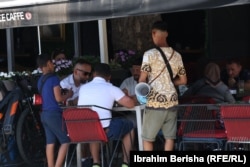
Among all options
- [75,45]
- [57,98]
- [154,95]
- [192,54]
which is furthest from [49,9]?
[192,54]

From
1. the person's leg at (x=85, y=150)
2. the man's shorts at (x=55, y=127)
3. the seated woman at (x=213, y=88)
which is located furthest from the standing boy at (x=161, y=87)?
the person's leg at (x=85, y=150)

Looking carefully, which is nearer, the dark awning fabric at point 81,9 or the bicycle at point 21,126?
the dark awning fabric at point 81,9

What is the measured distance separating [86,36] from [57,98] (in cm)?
435

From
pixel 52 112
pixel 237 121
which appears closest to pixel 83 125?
pixel 52 112

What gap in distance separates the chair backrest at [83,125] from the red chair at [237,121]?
1.32 metres

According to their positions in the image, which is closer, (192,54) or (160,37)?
(160,37)

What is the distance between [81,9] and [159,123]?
147 centimetres

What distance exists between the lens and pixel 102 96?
6324mm

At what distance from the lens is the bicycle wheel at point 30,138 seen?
24.5ft

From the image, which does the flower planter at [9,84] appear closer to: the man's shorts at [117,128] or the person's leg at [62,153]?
the person's leg at [62,153]

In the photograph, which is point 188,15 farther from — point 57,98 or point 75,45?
point 57,98

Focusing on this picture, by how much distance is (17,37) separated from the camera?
10977mm

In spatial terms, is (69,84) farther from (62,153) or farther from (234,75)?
(234,75)

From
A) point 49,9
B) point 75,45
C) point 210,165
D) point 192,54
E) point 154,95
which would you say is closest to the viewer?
point 210,165
